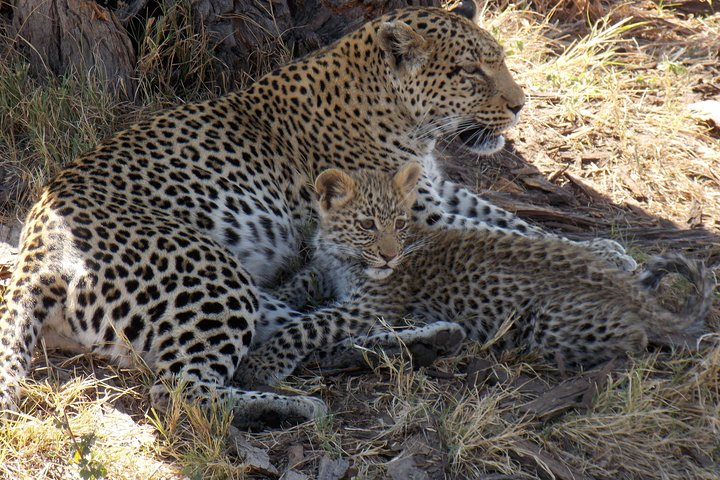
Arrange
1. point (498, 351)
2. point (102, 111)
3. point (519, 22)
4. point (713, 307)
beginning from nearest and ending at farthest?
point (498, 351), point (713, 307), point (102, 111), point (519, 22)

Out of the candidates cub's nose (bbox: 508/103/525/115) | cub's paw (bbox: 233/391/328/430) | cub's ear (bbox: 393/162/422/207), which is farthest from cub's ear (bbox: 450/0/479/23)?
cub's paw (bbox: 233/391/328/430)

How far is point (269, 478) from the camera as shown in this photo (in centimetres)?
497

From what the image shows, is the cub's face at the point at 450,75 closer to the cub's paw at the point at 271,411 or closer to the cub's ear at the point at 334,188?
the cub's ear at the point at 334,188

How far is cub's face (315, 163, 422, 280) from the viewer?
6.32m

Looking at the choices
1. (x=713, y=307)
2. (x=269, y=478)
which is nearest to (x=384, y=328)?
(x=269, y=478)

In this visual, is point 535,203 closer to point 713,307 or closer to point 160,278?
point 713,307

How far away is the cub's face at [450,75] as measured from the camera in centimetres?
707

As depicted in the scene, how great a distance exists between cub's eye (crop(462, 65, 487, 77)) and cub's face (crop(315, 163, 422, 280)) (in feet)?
3.39

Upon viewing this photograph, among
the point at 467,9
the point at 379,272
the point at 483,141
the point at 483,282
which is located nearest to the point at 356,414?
the point at 379,272

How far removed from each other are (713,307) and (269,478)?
3.42 m

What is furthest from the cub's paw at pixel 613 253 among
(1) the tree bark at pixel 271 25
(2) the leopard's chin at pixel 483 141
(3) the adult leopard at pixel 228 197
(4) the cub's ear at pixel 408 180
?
(1) the tree bark at pixel 271 25

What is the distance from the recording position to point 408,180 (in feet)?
22.4

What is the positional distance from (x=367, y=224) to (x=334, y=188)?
0.35 m

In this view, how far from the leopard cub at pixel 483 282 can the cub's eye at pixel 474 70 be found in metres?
0.93
